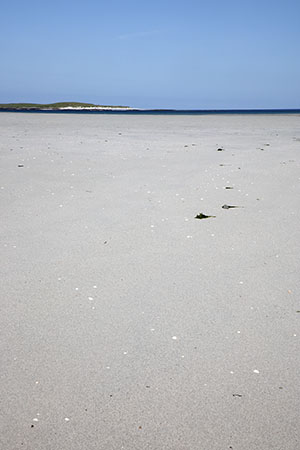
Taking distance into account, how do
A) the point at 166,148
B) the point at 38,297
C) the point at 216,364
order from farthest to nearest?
the point at 166,148
the point at 38,297
the point at 216,364

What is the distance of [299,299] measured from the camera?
3.01 metres

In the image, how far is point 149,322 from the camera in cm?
272

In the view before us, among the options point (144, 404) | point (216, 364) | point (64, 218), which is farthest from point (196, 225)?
point (144, 404)

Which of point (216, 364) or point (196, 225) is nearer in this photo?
point (216, 364)

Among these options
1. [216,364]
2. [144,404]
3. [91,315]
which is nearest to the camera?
[144,404]

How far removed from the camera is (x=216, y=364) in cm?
232

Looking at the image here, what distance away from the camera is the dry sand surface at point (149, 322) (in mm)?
1926

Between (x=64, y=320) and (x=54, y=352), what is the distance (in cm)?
34

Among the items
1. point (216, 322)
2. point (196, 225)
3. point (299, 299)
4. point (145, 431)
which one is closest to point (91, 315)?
point (216, 322)

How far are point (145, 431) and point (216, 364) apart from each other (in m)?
0.61

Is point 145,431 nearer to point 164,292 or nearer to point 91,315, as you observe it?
point 91,315

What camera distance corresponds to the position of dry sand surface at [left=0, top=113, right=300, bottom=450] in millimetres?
1926

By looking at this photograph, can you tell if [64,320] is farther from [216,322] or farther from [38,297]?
[216,322]

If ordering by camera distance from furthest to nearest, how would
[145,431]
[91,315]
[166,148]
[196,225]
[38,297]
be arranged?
[166,148], [196,225], [38,297], [91,315], [145,431]
